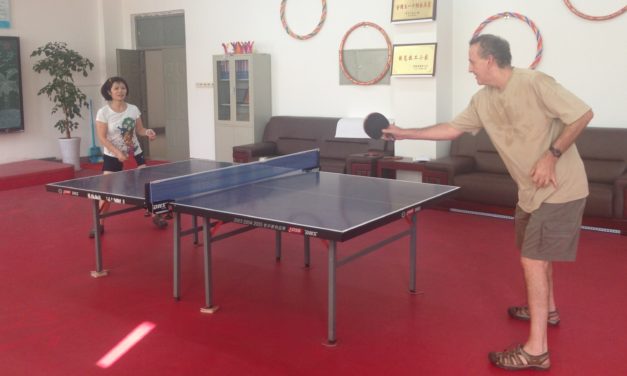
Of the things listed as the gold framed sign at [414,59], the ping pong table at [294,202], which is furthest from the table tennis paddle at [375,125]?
the gold framed sign at [414,59]

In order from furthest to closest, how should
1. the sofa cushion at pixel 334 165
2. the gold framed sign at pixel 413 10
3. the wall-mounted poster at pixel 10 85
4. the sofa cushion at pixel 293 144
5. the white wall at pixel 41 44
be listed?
1. the white wall at pixel 41 44
2. the wall-mounted poster at pixel 10 85
3. the sofa cushion at pixel 293 144
4. the sofa cushion at pixel 334 165
5. the gold framed sign at pixel 413 10

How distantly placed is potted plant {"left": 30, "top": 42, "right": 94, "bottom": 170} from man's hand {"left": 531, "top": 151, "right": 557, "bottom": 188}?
775 centimetres

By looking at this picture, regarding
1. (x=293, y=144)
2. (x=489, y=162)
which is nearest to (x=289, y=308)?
(x=489, y=162)

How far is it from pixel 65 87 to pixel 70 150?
36.9 inches

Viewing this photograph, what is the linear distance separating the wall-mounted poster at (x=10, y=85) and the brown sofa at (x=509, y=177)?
6024 mm

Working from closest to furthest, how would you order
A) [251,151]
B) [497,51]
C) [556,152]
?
[556,152] → [497,51] → [251,151]

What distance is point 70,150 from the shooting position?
945 centimetres

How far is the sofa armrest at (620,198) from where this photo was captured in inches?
215

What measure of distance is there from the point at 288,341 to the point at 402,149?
416 centimetres

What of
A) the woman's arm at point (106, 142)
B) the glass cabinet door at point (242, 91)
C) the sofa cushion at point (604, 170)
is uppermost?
the glass cabinet door at point (242, 91)

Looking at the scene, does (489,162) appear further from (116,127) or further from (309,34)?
(116,127)

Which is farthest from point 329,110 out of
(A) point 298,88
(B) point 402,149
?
(B) point 402,149

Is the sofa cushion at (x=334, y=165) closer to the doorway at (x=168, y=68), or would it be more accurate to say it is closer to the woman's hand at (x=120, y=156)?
the woman's hand at (x=120, y=156)

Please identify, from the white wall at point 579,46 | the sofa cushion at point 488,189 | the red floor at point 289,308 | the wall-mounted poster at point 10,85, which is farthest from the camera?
the wall-mounted poster at point 10,85
